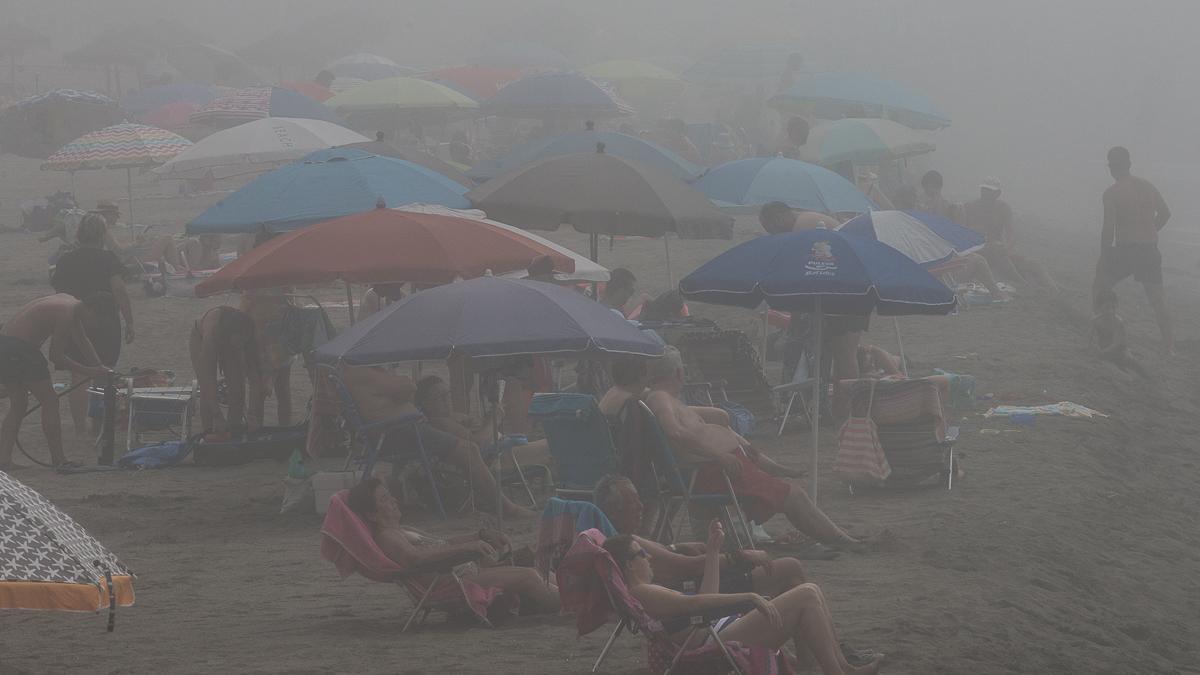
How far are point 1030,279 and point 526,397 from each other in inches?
427

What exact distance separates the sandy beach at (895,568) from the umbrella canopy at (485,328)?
1.14m

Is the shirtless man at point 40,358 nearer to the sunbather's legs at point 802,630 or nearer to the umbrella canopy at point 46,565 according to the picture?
the sunbather's legs at point 802,630

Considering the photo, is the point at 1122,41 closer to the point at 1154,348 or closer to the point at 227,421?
the point at 1154,348

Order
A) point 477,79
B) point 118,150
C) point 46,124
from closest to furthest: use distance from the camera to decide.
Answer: point 118,150 → point 46,124 → point 477,79

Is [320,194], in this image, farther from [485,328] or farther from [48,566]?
[48,566]

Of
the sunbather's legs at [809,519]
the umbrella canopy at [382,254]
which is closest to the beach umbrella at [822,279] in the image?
the sunbather's legs at [809,519]

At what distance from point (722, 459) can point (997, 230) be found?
40.7 feet

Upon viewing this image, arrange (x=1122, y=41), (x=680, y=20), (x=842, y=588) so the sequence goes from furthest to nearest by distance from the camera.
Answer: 1. (x=680, y=20)
2. (x=1122, y=41)
3. (x=842, y=588)

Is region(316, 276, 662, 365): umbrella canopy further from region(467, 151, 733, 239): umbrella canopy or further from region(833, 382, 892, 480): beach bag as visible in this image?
region(467, 151, 733, 239): umbrella canopy

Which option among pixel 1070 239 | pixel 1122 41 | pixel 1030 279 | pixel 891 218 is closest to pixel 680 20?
pixel 1122 41

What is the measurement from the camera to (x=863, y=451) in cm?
975

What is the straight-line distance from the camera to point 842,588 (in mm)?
7402

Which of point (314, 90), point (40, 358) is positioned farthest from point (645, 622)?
point (314, 90)

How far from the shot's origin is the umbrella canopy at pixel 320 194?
10.9 metres
